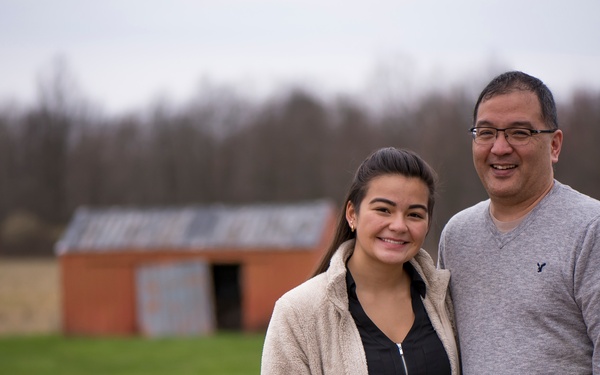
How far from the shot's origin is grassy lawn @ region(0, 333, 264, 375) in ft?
50.6

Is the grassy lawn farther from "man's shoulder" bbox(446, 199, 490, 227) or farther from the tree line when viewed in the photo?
the tree line

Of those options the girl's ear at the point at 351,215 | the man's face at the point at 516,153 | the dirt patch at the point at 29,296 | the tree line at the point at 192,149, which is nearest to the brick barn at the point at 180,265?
the dirt patch at the point at 29,296

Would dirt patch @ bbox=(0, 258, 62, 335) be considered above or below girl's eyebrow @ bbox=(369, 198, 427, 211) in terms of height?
below

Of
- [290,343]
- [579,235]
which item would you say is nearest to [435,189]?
[579,235]

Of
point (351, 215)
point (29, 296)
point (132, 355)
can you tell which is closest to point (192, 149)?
point (29, 296)

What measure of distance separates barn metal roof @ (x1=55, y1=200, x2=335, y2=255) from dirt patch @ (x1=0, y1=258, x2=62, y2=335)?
338 cm

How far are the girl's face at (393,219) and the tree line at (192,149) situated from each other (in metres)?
35.1

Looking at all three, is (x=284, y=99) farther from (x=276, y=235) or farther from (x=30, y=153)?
(x=276, y=235)

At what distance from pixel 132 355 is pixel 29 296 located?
13560mm

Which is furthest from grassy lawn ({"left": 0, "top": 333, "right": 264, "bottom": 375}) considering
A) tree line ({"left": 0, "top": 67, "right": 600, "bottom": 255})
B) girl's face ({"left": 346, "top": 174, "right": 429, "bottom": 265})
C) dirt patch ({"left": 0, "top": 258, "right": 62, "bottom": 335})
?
tree line ({"left": 0, "top": 67, "right": 600, "bottom": 255})

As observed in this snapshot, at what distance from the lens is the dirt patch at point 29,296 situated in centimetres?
2362

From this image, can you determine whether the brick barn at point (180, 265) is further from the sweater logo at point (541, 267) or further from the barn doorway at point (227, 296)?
the sweater logo at point (541, 267)

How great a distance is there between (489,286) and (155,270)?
56.2 feet

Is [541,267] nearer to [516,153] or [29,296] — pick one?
[516,153]
